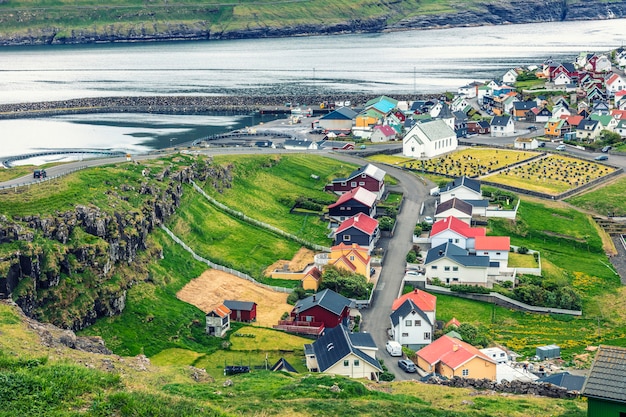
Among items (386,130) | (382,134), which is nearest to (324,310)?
(382,134)

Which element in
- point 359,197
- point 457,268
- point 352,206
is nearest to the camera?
point 457,268

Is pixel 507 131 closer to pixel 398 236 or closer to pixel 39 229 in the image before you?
pixel 398 236

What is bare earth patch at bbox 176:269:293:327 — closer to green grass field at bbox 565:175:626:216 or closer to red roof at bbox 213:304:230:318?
red roof at bbox 213:304:230:318

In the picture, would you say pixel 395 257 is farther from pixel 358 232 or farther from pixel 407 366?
pixel 407 366

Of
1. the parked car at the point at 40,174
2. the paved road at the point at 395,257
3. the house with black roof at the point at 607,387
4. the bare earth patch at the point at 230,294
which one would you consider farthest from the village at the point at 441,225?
the parked car at the point at 40,174

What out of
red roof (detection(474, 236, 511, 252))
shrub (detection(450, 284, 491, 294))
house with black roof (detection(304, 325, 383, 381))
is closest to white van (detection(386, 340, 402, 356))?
house with black roof (detection(304, 325, 383, 381))

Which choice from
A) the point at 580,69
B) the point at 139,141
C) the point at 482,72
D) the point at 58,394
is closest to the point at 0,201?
the point at 58,394
